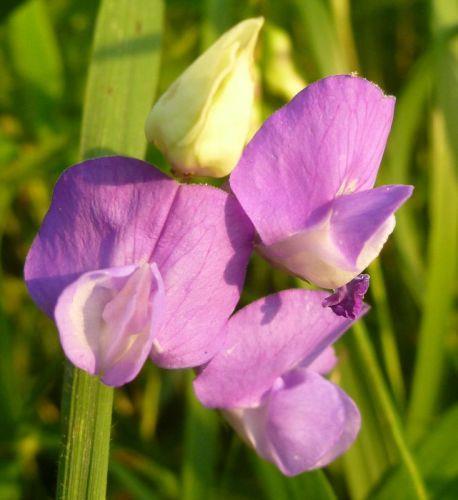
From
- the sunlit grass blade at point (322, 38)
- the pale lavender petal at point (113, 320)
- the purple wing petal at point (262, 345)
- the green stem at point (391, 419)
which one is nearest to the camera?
the pale lavender petal at point (113, 320)

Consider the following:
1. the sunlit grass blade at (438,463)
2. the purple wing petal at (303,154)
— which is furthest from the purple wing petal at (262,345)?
the sunlit grass blade at (438,463)

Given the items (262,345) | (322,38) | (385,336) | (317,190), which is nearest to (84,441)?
(262,345)

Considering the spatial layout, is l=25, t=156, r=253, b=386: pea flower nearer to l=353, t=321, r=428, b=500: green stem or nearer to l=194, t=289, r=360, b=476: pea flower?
l=194, t=289, r=360, b=476: pea flower

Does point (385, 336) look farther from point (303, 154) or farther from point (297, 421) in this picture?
point (303, 154)

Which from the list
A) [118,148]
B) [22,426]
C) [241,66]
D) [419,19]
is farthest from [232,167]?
[419,19]

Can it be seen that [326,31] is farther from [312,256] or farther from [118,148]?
[312,256]

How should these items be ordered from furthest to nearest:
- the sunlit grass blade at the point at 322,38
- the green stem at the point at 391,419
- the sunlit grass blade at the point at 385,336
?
the sunlit grass blade at the point at 322,38
the sunlit grass blade at the point at 385,336
the green stem at the point at 391,419

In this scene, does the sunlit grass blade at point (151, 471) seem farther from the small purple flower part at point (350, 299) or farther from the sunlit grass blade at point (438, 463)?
the small purple flower part at point (350, 299)
